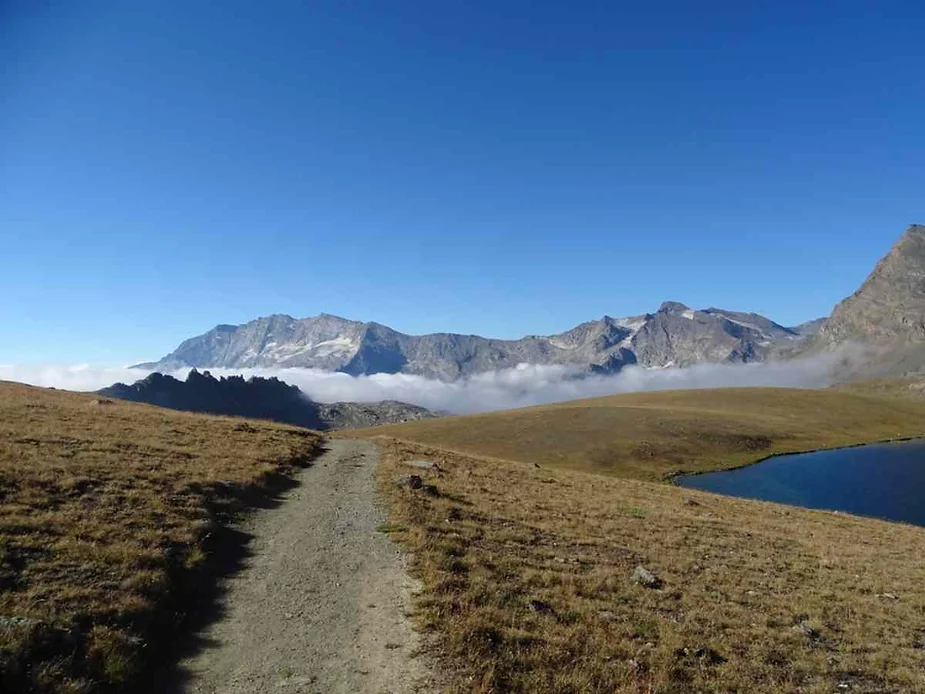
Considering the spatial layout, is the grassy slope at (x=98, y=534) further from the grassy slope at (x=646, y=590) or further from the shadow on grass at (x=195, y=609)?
the grassy slope at (x=646, y=590)

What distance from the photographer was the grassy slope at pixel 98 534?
10820mm

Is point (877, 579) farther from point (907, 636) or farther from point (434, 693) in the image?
point (434, 693)

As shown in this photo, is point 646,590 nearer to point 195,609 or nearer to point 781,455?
point 195,609

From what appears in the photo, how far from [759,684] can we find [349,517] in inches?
628

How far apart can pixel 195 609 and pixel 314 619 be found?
331 centimetres

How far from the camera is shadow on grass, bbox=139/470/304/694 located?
36.5 ft

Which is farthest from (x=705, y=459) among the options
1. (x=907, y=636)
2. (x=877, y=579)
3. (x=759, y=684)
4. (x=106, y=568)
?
(x=106, y=568)

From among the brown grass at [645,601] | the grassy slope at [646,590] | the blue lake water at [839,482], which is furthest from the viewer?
the blue lake water at [839,482]

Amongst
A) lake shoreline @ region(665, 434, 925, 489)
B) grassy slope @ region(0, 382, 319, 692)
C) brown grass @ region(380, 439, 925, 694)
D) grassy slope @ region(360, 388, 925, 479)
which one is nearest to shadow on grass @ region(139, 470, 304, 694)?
grassy slope @ region(0, 382, 319, 692)

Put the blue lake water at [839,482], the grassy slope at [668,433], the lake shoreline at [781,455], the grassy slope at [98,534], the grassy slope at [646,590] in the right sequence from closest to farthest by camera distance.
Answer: the grassy slope at [98,534] → the grassy slope at [646,590] → the blue lake water at [839,482] → the lake shoreline at [781,455] → the grassy slope at [668,433]

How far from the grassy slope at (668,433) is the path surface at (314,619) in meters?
83.3

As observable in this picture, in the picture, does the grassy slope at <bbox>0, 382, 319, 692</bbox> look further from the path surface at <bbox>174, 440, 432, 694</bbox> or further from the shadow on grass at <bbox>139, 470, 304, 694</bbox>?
the path surface at <bbox>174, 440, 432, 694</bbox>

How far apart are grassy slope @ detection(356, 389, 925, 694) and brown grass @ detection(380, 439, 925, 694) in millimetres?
66

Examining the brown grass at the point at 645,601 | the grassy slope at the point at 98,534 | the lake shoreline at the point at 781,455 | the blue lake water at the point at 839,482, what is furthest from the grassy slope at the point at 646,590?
the lake shoreline at the point at 781,455
